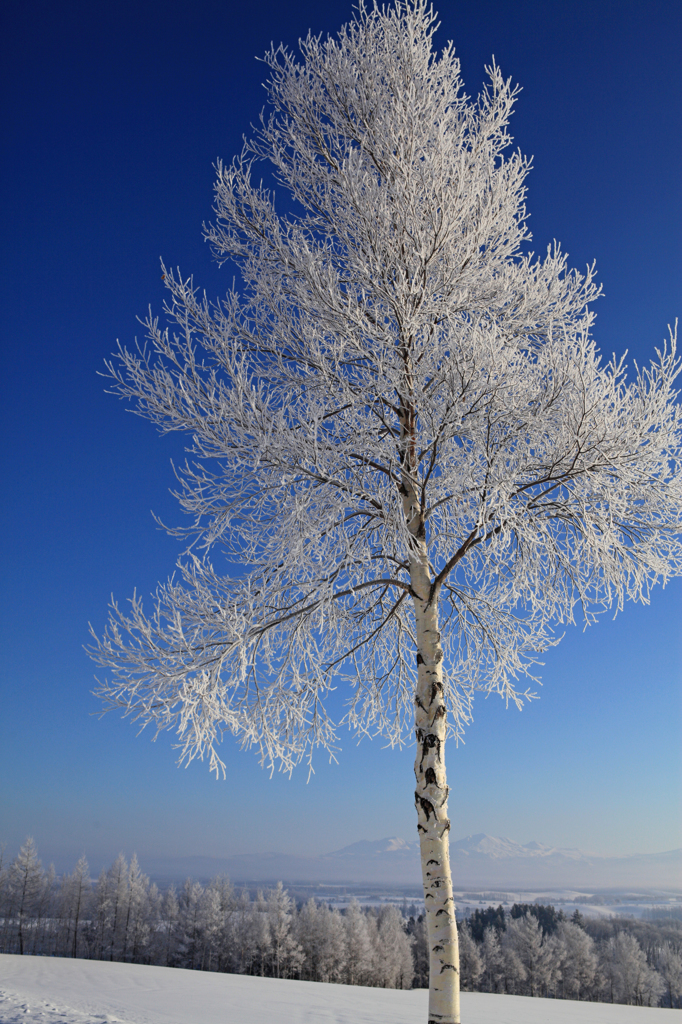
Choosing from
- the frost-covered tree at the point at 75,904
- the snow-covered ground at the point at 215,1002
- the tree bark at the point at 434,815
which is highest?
the tree bark at the point at 434,815

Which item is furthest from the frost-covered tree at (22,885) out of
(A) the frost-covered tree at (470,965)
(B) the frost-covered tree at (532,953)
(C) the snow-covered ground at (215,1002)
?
(B) the frost-covered tree at (532,953)

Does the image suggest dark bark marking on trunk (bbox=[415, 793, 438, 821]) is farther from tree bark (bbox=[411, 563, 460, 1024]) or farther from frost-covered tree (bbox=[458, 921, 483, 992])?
frost-covered tree (bbox=[458, 921, 483, 992])

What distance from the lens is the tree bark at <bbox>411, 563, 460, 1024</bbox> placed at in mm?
4301

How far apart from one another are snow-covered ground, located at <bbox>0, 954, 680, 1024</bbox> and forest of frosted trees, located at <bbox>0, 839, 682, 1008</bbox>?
18353 mm

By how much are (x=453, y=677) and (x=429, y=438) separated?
2967mm

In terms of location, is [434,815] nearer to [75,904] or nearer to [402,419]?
[402,419]

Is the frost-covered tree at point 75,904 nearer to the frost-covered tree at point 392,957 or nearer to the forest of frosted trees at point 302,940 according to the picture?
the forest of frosted trees at point 302,940

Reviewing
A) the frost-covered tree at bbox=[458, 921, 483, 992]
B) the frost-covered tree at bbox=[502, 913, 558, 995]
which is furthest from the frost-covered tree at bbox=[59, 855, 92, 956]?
the frost-covered tree at bbox=[502, 913, 558, 995]

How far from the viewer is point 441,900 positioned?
4.41 metres

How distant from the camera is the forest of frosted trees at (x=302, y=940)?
1372 inches

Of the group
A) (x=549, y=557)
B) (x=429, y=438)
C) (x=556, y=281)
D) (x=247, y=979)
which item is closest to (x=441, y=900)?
(x=549, y=557)

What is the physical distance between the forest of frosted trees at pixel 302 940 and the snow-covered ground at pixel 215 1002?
18.4 meters

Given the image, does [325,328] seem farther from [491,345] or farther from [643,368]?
[643,368]

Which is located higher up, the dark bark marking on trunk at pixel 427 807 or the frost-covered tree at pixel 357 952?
the dark bark marking on trunk at pixel 427 807
